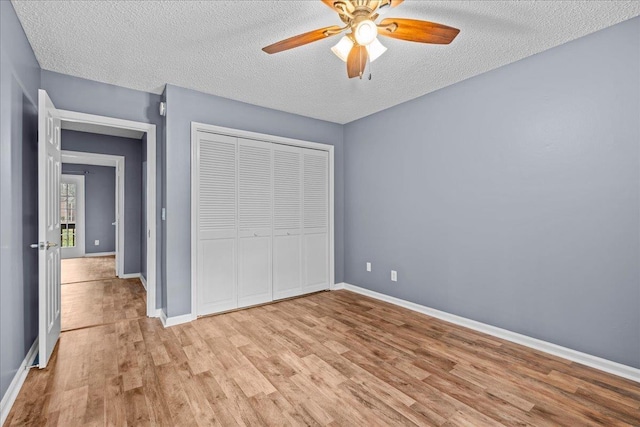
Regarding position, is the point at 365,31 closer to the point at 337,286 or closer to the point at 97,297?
the point at 337,286

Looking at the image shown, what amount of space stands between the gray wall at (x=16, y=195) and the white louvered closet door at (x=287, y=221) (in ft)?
7.58

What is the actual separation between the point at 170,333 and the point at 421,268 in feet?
9.04

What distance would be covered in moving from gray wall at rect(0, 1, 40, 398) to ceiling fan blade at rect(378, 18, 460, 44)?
227cm

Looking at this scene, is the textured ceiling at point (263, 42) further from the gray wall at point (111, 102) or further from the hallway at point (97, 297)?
the hallway at point (97, 297)

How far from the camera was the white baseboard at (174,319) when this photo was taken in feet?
10.4

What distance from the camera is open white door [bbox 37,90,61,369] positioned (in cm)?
224

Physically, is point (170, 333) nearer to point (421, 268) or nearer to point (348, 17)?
point (421, 268)

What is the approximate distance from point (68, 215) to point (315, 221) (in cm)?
694

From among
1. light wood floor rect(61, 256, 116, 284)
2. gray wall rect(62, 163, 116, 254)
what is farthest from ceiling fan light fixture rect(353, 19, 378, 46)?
gray wall rect(62, 163, 116, 254)

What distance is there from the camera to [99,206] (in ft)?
25.7

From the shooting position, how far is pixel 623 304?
→ 7.20ft

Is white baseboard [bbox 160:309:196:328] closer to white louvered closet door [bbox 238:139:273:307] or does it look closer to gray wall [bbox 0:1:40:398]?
white louvered closet door [bbox 238:139:273:307]

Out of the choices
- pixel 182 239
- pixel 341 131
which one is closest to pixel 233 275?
pixel 182 239

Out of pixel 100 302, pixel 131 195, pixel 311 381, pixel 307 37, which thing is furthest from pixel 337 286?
pixel 131 195
